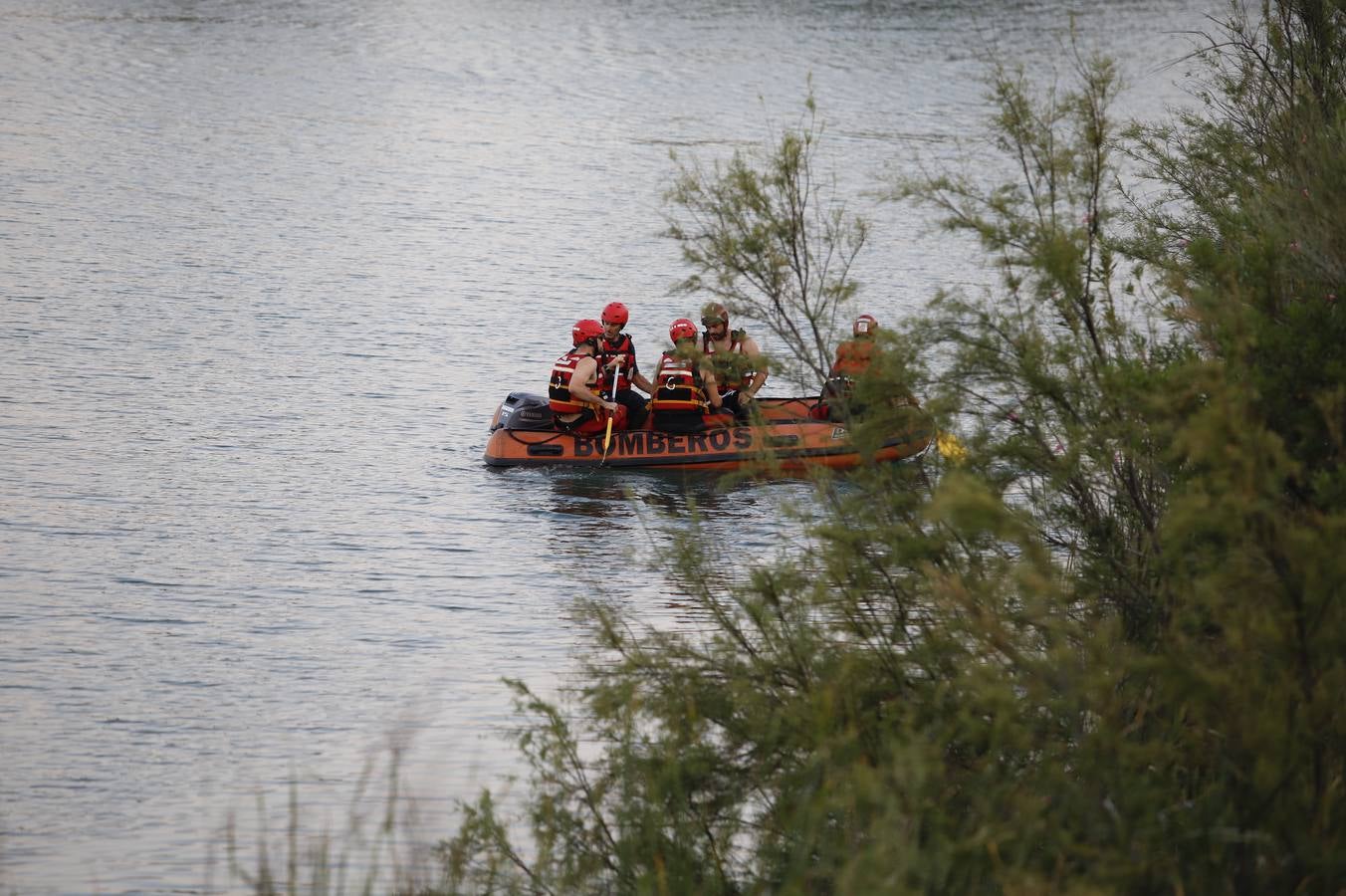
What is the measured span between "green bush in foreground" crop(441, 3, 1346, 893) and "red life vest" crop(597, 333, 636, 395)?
6914mm

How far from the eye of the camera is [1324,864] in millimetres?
5250

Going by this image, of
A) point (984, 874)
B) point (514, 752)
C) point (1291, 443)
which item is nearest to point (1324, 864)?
point (984, 874)

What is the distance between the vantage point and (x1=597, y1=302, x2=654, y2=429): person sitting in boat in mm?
15477

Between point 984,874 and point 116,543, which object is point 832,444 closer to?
point 116,543

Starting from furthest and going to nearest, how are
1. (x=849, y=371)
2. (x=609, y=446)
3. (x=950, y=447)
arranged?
1. (x=609, y=446)
2. (x=849, y=371)
3. (x=950, y=447)

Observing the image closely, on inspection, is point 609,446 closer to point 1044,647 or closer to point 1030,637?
point 1030,637

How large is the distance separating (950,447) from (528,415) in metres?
8.53

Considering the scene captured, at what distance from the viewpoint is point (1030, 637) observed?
22.6 feet

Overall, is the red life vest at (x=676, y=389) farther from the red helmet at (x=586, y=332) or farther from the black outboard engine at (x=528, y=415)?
the black outboard engine at (x=528, y=415)

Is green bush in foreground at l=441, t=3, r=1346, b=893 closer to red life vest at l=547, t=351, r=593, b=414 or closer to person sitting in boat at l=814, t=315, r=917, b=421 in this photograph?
person sitting in boat at l=814, t=315, r=917, b=421

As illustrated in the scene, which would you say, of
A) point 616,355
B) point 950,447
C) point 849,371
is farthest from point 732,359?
point 616,355

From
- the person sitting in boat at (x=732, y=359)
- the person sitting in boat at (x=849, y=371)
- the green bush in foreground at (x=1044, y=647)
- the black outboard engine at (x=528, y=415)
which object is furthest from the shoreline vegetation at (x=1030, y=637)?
the black outboard engine at (x=528, y=415)

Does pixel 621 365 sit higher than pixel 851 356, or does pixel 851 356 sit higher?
pixel 621 365

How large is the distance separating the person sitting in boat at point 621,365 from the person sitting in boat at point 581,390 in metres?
0.10
